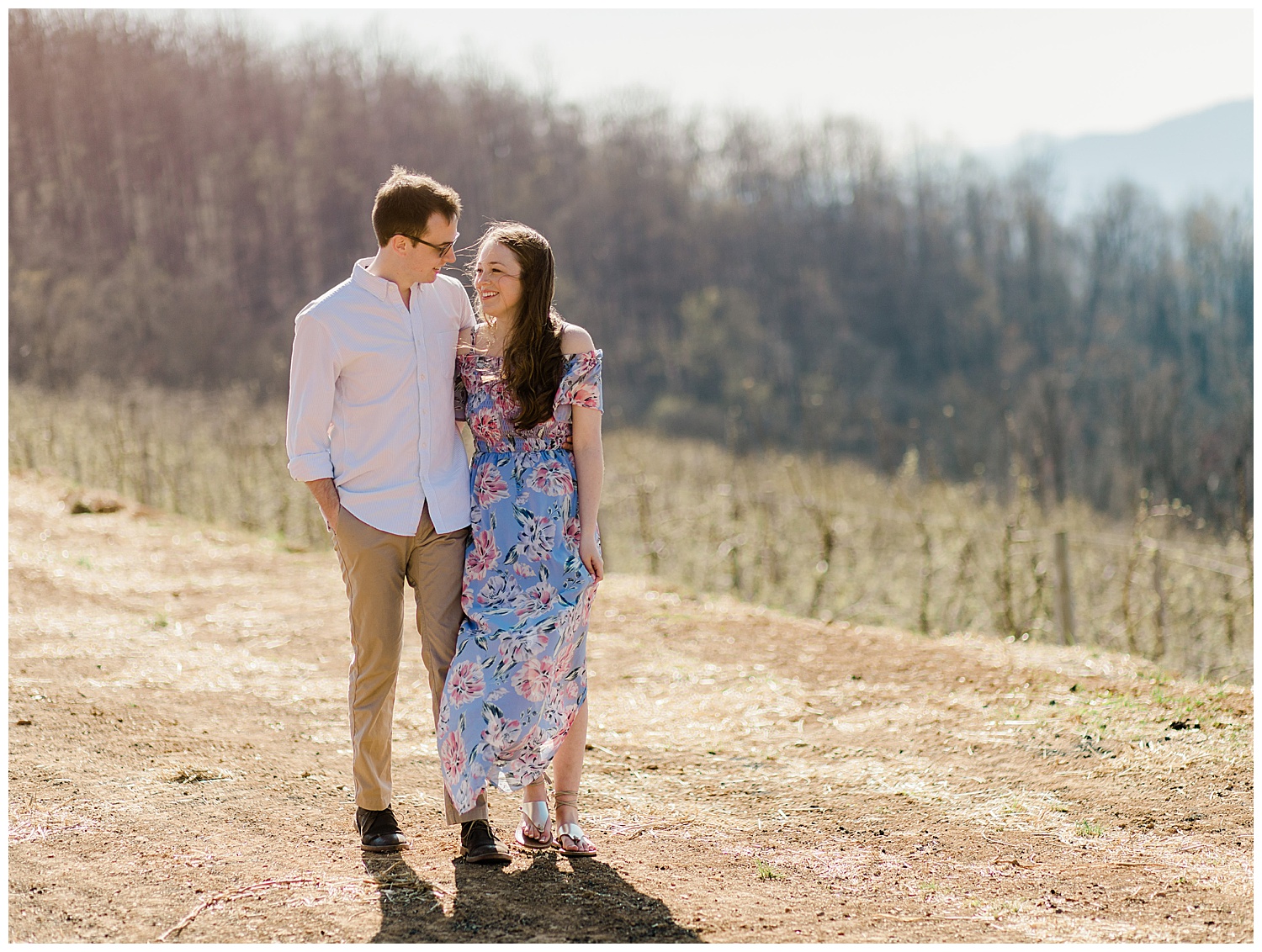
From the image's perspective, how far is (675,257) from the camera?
47906mm

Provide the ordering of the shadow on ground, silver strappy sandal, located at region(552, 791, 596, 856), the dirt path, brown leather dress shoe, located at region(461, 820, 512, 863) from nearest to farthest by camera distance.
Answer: the shadow on ground → the dirt path → brown leather dress shoe, located at region(461, 820, 512, 863) → silver strappy sandal, located at region(552, 791, 596, 856)

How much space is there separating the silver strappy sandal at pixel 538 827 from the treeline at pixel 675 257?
894 inches

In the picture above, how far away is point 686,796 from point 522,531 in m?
1.50

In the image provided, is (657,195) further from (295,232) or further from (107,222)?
(107,222)

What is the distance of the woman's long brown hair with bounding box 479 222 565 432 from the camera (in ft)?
9.61

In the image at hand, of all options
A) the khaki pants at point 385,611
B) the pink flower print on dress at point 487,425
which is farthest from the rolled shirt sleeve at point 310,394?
the pink flower print on dress at point 487,425

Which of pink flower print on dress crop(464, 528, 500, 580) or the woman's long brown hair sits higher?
the woman's long brown hair

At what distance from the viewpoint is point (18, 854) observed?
3.09 meters

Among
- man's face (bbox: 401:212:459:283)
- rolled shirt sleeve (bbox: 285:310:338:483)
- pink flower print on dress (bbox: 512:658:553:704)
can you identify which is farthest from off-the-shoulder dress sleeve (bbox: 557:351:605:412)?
pink flower print on dress (bbox: 512:658:553:704)

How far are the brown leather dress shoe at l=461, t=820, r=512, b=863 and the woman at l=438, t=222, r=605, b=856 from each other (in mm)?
86

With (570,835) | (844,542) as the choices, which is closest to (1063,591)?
(570,835)

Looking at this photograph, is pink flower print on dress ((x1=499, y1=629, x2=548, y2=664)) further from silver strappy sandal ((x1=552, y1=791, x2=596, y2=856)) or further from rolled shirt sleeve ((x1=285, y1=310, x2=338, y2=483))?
rolled shirt sleeve ((x1=285, y1=310, x2=338, y2=483))

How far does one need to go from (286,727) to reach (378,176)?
38931mm

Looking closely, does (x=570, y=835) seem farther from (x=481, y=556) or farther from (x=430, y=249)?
(x=430, y=249)
